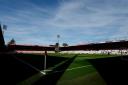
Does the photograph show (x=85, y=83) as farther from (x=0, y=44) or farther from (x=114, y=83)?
(x=0, y=44)

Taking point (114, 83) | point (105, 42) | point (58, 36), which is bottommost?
point (114, 83)

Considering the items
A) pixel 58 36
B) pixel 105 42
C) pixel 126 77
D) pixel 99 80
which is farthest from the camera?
pixel 58 36

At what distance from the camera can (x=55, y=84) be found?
12.4 meters

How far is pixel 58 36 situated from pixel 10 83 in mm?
117821

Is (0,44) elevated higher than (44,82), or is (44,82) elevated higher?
(0,44)

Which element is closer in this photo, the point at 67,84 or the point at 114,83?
the point at 67,84

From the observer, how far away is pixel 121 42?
20.0 m

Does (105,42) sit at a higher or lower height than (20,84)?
higher

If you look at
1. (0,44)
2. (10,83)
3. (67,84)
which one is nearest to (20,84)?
(10,83)

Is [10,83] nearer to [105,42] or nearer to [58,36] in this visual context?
[105,42]

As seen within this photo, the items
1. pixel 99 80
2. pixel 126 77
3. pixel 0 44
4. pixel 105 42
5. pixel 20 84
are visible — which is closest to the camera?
pixel 20 84

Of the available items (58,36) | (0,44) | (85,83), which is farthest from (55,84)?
(58,36)

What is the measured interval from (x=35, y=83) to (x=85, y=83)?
3100 millimetres

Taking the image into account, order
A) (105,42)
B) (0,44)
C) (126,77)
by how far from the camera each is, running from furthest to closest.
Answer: (0,44)
(105,42)
(126,77)
